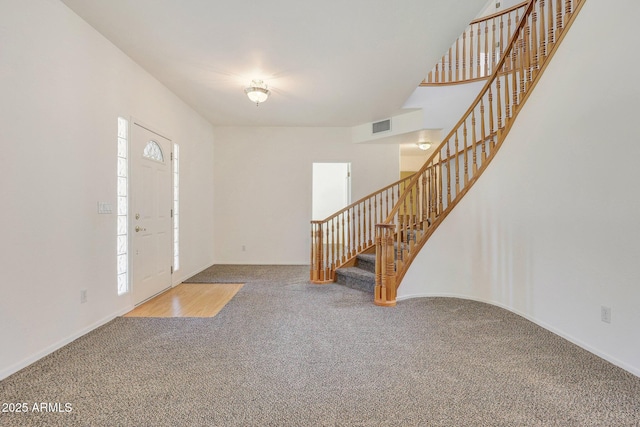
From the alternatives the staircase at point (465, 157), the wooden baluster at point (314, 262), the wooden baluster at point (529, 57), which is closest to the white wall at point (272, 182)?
the wooden baluster at point (314, 262)

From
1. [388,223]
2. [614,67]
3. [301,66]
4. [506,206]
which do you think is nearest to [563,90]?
[614,67]

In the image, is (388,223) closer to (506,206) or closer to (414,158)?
(506,206)

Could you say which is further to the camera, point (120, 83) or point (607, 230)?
point (120, 83)

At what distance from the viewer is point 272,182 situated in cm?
582

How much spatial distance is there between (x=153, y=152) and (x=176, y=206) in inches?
36.9

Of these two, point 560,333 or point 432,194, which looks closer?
point 560,333

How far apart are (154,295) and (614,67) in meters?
5.06

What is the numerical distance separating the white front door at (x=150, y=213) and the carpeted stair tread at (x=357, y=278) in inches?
97.0

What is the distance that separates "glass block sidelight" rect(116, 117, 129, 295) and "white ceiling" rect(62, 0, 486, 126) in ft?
2.97

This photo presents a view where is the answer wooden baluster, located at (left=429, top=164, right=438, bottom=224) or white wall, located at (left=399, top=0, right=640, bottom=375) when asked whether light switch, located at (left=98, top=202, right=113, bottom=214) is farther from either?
wooden baluster, located at (left=429, top=164, right=438, bottom=224)

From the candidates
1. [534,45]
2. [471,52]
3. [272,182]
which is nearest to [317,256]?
[272,182]

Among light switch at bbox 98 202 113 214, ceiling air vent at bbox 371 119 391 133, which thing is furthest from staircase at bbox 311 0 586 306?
light switch at bbox 98 202 113 214

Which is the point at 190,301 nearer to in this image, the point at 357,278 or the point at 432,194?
the point at 357,278

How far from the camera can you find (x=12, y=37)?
1.98 metres
